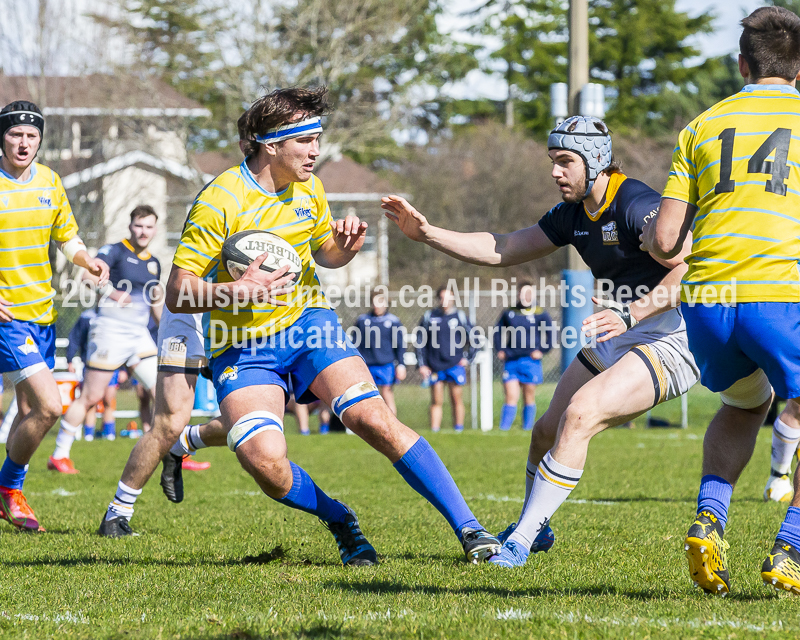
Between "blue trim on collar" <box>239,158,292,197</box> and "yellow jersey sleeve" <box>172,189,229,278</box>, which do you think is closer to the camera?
"yellow jersey sleeve" <box>172,189,229,278</box>

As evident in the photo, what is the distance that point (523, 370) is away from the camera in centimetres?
1488

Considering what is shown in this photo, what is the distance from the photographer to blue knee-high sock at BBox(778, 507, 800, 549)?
11.7 feet

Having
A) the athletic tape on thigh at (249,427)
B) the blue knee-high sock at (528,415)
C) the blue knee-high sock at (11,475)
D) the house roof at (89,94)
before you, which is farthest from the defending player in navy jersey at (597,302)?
the house roof at (89,94)

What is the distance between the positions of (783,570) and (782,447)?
3557 mm

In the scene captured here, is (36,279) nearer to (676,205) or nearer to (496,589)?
(496,589)

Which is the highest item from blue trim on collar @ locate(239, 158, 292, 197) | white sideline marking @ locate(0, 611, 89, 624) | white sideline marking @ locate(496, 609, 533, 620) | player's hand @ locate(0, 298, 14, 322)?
blue trim on collar @ locate(239, 158, 292, 197)

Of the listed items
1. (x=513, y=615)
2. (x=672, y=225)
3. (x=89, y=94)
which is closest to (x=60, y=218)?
(x=672, y=225)

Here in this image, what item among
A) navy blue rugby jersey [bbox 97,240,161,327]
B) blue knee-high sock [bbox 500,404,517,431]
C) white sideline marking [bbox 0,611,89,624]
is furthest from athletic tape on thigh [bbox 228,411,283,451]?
blue knee-high sock [bbox 500,404,517,431]

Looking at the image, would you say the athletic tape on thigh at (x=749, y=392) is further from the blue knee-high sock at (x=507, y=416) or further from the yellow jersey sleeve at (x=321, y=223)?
the blue knee-high sock at (x=507, y=416)

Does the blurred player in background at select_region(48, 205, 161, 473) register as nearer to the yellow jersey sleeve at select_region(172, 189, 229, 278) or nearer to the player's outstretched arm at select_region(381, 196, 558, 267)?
the player's outstretched arm at select_region(381, 196, 558, 267)

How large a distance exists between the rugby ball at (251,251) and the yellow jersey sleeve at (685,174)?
1.78 m

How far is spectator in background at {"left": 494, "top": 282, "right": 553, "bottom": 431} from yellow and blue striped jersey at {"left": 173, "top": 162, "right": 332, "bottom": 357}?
33.5ft

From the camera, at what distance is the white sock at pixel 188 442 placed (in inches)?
230

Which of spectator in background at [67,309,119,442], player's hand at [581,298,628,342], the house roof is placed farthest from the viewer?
the house roof
